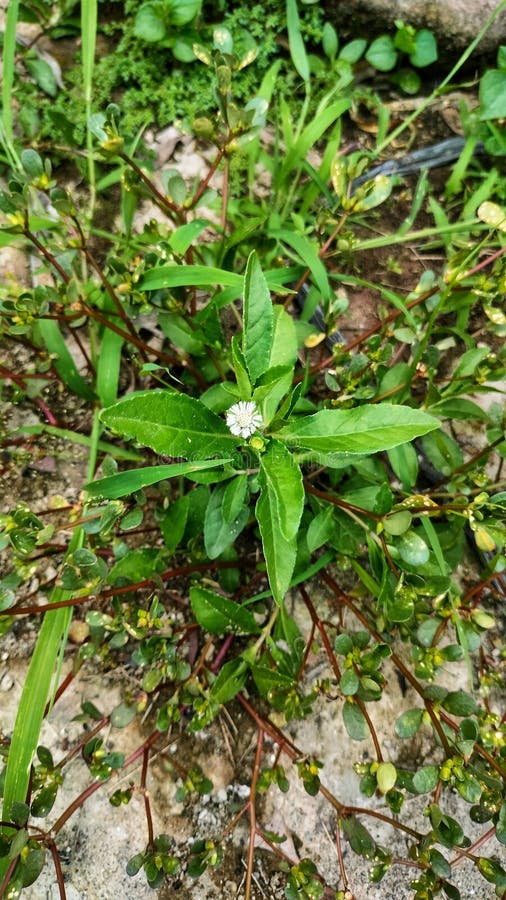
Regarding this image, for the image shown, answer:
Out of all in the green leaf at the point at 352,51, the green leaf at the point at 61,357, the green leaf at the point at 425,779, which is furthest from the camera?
the green leaf at the point at 352,51

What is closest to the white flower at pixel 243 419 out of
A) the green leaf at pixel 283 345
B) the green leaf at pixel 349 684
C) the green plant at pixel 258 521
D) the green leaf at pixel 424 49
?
the green plant at pixel 258 521

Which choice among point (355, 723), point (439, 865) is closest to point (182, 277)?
point (355, 723)

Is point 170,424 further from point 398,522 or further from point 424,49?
point 424,49

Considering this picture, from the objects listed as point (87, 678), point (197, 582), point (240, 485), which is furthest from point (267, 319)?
point (87, 678)

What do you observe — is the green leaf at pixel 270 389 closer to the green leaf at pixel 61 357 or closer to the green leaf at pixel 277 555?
the green leaf at pixel 277 555

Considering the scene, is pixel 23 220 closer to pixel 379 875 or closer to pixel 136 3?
pixel 136 3

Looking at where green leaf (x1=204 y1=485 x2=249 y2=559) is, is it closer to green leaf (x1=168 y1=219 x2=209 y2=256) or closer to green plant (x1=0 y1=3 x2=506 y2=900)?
green plant (x1=0 y1=3 x2=506 y2=900)
